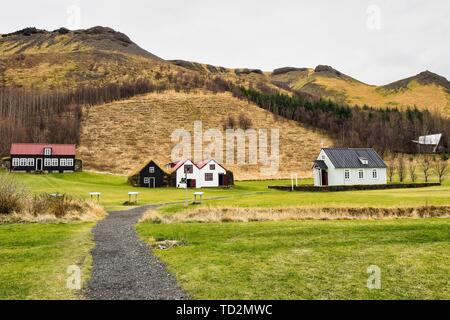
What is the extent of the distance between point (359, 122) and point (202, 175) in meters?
94.7

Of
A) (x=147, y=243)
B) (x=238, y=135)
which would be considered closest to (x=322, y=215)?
(x=147, y=243)

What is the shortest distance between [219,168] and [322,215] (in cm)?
5637

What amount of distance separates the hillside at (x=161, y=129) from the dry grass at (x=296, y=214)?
69.4 meters

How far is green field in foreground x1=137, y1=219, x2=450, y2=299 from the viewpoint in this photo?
11.4 metres

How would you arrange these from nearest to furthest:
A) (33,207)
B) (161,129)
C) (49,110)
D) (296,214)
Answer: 1. (33,207)
2. (296,214)
3. (161,129)
4. (49,110)

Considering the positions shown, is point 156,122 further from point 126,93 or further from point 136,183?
point 136,183

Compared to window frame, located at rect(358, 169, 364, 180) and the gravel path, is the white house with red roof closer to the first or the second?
window frame, located at rect(358, 169, 364, 180)

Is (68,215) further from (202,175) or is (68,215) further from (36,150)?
(36,150)

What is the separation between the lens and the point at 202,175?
277 ft

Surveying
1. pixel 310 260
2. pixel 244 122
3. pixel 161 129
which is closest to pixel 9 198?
pixel 310 260

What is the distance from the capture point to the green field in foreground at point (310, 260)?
37.5 ft

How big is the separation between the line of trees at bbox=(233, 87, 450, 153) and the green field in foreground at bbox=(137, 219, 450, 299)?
404 ft

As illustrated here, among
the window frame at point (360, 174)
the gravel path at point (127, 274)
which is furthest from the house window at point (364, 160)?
the gravel path at point (127, 274)

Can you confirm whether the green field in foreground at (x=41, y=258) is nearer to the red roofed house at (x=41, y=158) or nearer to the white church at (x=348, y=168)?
the white church at (x=348, y=168)
